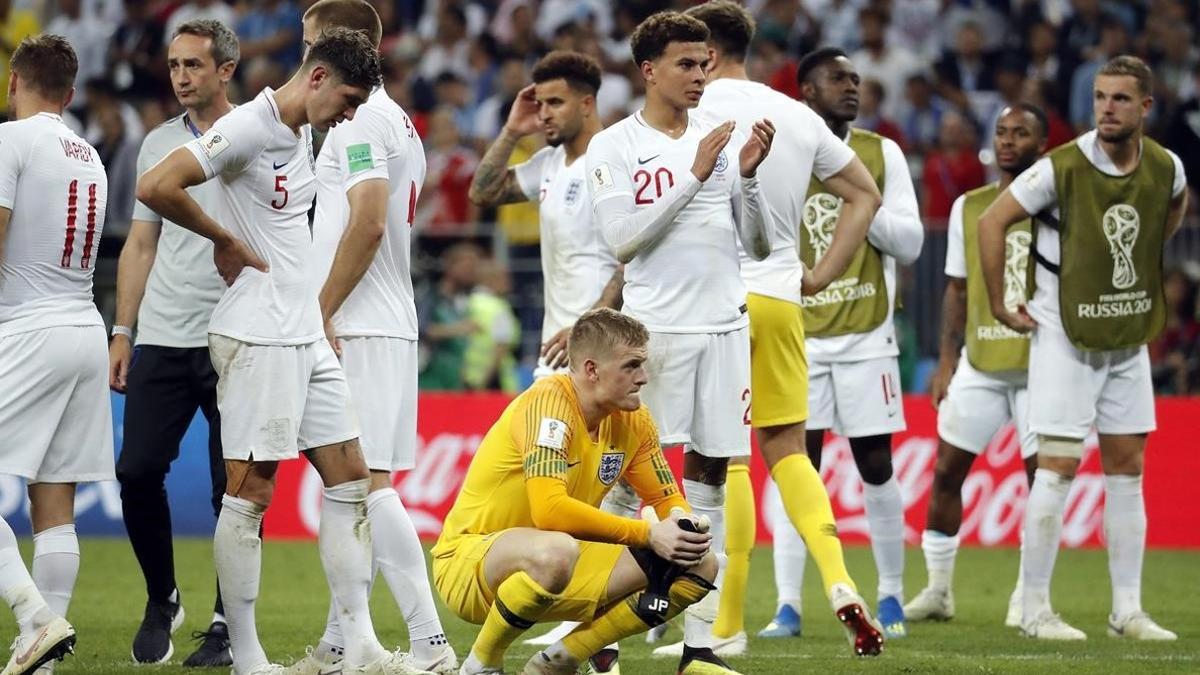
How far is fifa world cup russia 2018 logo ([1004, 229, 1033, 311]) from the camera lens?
10.1m

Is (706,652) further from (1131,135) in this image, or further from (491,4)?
(491,4)

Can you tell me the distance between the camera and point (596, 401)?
21.3ft

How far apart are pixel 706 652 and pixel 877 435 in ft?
9.00

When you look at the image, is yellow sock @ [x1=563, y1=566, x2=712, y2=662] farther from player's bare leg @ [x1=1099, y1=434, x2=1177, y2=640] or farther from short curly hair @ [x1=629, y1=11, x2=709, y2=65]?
player's bare leg @ [x1=1099, y1=434, x2=1177, y2=640]

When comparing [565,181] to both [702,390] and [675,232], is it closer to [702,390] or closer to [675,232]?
[675,232]

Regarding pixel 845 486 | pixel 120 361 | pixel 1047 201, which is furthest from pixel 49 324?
pixel 845 486

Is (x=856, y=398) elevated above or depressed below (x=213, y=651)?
above

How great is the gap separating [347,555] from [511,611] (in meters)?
0.80

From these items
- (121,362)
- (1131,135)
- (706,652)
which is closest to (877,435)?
(1131,135)

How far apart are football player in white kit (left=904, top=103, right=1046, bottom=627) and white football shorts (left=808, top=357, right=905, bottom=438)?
0.79m

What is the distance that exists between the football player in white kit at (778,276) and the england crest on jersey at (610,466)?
121cm

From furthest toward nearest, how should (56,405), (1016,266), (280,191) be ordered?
(1016,266), (56,405), (280,191)

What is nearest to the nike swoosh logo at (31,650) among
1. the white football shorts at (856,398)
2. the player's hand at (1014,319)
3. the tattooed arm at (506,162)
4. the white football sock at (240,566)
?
the white football sock at (240,566)

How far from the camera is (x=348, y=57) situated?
6.44 meters
